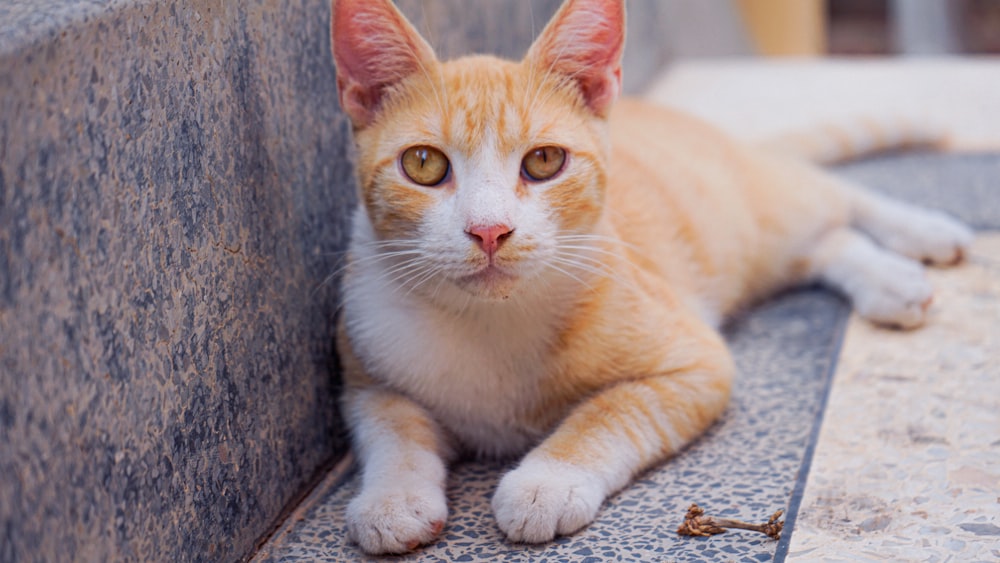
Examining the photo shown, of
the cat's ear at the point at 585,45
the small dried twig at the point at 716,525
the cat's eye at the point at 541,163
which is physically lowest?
the small dried twig at the point at 716,525

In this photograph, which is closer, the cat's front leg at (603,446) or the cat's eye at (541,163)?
the cat's front leg at (603,446)

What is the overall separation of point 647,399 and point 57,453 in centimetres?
106

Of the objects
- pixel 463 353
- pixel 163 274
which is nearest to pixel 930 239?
pixel 463 353

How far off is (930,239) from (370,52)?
1.68 m

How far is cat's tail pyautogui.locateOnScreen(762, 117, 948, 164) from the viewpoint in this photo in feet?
11.4

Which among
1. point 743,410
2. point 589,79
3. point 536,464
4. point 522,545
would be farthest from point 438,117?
point 743,410

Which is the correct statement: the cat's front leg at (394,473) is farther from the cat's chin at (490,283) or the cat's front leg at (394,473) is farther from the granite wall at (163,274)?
the cat's chin at (490,283)

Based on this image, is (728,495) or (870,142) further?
(870,142)

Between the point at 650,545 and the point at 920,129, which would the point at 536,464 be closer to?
the point at 650,545

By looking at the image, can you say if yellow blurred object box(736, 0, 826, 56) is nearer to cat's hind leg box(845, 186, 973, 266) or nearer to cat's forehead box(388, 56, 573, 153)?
cat's hind leg box(845, 186, 973, 266)

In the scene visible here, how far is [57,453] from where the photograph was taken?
1.26 m

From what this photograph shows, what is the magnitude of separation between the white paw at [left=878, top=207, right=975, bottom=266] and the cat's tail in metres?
0.72

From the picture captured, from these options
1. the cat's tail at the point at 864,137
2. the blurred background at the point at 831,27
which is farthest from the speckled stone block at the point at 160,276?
the blurred background at the point at 831,27

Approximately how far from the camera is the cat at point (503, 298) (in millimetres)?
1670
